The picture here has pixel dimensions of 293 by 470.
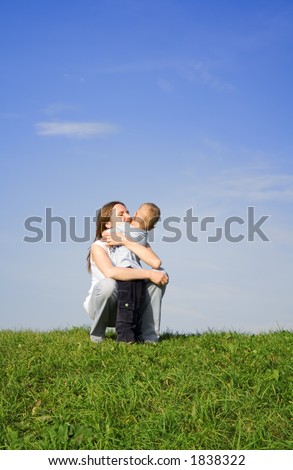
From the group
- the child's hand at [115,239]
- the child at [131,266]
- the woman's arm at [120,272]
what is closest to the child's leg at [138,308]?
the child at [131,266]

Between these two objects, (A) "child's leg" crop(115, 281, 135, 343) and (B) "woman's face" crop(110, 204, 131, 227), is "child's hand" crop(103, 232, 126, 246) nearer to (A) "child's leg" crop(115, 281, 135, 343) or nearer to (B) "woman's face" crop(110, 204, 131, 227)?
(B) "woman's face" crop(110, 204, 131, 227)

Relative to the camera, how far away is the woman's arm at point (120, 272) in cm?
898

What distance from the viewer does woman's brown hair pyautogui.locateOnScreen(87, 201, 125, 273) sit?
31.2ft

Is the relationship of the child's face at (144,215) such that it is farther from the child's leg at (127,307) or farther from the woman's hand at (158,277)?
the child's leg at (127,307)

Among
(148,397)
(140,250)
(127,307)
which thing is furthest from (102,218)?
(148,397)

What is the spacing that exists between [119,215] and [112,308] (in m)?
1.36

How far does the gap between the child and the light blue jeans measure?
113mm

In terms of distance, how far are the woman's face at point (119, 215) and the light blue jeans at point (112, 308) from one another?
91 cm

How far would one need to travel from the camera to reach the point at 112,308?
924cm

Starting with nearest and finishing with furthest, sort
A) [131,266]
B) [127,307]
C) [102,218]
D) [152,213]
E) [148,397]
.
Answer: [148,397] < [127,307] < [131,266] < [152,213] < [102,218]

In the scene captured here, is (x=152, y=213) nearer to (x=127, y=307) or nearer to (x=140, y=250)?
(x=140, y=250)
